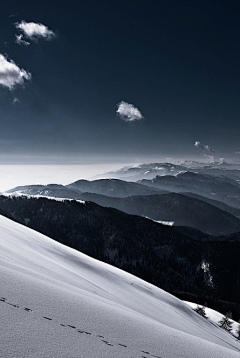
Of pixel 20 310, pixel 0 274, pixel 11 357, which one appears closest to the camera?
pixel 11 357

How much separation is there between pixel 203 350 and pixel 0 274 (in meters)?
10.2

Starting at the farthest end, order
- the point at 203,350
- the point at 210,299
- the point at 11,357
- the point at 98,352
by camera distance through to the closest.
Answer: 1. the point at 210,299
2. the point at 203,350
3. the point at 98,352
4. the point at 11,357

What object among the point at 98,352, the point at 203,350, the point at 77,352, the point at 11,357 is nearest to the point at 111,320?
the point at 98,352

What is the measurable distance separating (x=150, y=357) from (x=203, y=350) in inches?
167

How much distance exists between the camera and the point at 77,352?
651 cm

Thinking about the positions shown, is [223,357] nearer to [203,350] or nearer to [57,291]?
[203,350]

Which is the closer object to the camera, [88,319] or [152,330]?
[88,319]

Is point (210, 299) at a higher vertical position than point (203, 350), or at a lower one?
lower

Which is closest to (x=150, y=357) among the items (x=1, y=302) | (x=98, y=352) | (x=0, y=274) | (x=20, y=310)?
(x=98, y=352)

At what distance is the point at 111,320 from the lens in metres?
10.2

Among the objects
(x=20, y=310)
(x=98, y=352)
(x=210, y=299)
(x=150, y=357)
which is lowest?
(x=210, y=299)

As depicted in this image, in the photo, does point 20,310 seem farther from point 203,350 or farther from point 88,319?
point 203,350

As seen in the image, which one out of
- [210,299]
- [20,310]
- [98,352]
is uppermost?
[20,310]

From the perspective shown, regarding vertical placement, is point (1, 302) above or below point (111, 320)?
above
